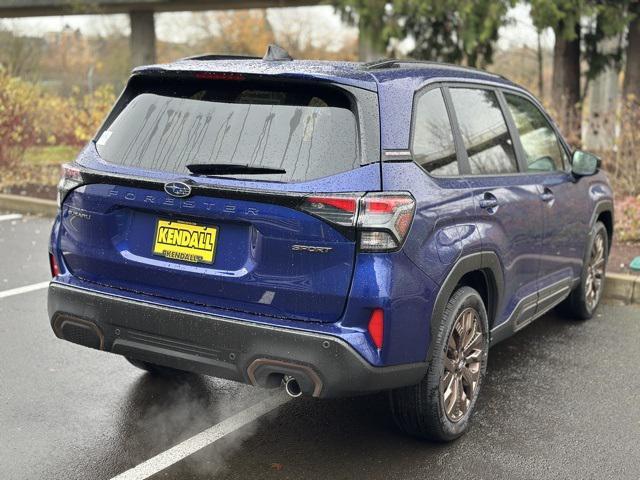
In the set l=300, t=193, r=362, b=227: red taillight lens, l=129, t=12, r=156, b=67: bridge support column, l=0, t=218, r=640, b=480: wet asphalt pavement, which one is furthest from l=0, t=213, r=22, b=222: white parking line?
l=129, t=12, r=156, b=67: bridge support column

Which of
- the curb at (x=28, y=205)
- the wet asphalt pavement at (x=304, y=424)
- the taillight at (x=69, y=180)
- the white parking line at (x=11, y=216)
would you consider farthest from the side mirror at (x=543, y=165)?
the white parking line at (x=11, y=216)

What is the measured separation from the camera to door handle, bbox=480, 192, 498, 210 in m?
4.09

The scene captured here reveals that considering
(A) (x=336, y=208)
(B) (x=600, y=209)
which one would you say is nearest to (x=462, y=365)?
(A) (x=336, y=208)

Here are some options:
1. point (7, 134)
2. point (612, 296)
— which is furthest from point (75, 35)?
point (612, 296)

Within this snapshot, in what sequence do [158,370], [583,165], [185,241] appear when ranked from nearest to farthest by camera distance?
[185,241], [158,370], [583,165]

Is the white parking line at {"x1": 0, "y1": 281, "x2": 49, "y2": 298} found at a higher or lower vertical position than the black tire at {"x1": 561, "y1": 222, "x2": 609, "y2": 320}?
lower

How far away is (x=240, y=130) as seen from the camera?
11.6 feet

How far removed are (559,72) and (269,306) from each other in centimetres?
1187

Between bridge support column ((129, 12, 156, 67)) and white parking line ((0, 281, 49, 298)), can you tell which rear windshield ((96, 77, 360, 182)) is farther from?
bridge support column ((129, 12, 156, 67))

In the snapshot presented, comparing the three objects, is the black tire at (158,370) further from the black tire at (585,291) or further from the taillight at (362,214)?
the black tire at (585,291)

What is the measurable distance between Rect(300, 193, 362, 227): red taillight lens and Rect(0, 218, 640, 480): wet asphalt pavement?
1.19 metres

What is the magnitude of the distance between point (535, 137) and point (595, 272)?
5.55ft

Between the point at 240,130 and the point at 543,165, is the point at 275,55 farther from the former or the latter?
the point at 543,165

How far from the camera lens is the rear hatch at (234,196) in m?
3.30
